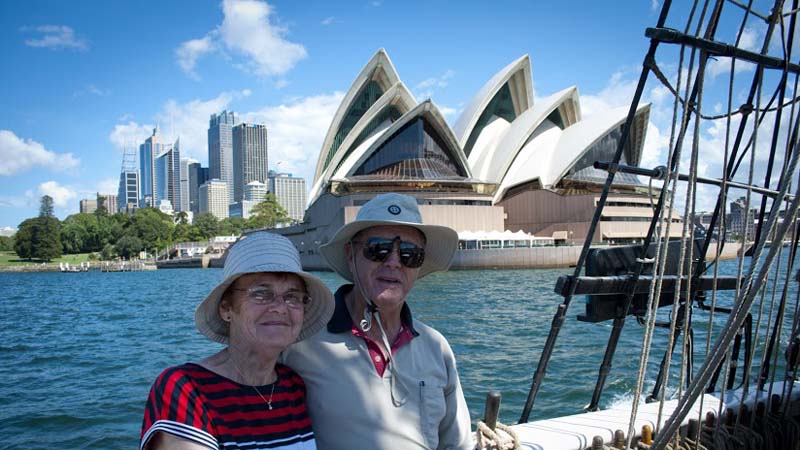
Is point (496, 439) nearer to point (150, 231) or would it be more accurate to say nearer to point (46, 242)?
point (46, 242)

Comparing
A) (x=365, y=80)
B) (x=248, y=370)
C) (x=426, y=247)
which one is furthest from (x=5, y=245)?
(x=248, y=370)

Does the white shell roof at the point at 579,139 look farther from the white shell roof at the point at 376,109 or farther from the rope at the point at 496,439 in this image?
the rope at the point at 496,439

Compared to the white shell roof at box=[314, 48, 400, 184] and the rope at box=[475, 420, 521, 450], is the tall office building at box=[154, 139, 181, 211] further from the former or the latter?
the rope at box=[475, 420, 521, 450]

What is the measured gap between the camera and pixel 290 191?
150875 mm

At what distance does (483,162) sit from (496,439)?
42.0m

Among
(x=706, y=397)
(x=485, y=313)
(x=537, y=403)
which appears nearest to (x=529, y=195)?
(x=485, y=313)

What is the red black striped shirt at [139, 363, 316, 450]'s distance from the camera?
1226 millimetres

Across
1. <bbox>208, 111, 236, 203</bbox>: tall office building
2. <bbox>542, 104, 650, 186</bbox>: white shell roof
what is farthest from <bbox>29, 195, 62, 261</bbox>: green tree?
<bbox>208, 111, 236, 203</bbox>: tall office building

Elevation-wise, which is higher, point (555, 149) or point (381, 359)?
point (555, 149)

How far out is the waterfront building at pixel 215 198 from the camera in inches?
6083

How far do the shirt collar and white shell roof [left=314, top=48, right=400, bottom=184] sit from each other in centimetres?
4105

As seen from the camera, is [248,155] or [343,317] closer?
[343,317]

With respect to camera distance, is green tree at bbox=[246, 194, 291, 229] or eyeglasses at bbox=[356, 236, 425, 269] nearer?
eyeglasses at bbox=[356, 236, 425, 269]

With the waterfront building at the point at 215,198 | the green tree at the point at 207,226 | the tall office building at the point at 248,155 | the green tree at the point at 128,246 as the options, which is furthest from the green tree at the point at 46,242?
the tall office building at the point at 248,155
